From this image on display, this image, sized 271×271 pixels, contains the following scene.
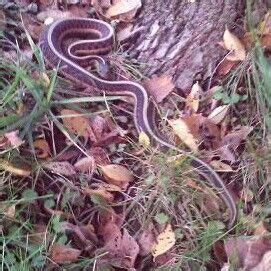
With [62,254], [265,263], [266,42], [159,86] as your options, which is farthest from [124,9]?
[265,263]

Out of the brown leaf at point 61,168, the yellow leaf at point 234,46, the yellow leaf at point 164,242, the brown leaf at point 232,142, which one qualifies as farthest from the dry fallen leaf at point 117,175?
the yellow leaf at point 234,46

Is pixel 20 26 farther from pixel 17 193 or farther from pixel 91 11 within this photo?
pixel 17 193

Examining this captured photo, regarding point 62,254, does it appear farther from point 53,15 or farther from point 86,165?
point 53,15

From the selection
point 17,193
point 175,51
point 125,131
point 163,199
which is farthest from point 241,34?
point 17,193

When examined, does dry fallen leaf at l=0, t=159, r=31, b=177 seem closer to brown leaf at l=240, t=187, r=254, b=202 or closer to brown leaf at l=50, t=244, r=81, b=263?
brown leaf at l=50, t=244, r=81, b=263

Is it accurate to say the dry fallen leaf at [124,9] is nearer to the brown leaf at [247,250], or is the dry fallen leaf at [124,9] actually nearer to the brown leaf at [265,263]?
the brown leaf at [247,250]

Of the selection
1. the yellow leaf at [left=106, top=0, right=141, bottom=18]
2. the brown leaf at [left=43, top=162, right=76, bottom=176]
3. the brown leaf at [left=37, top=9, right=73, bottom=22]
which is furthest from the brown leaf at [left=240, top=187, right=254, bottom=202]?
the brown leaf at [left=37, top=9, right=73, bottom=22]
